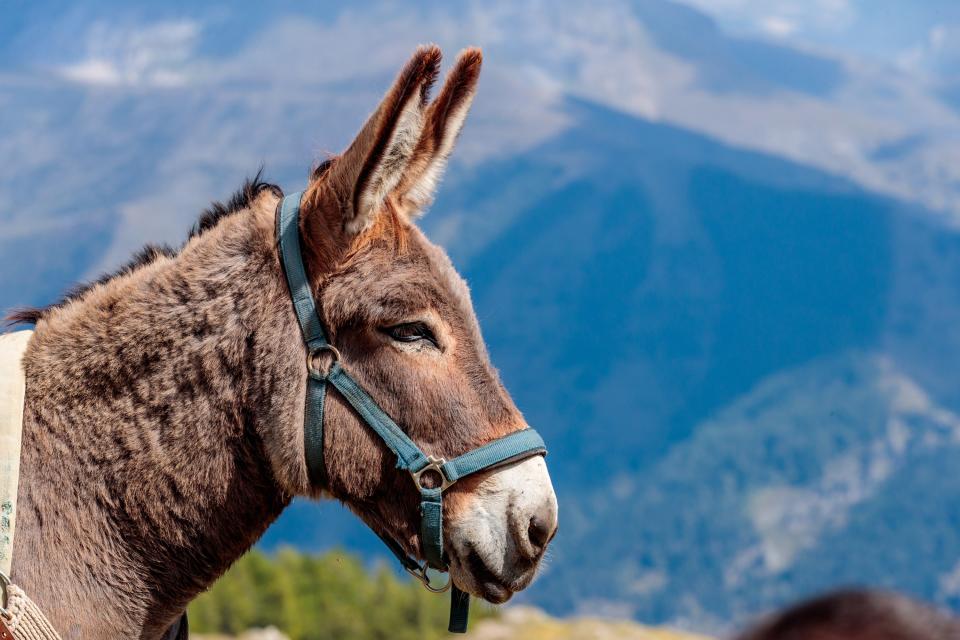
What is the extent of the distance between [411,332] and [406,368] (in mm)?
156

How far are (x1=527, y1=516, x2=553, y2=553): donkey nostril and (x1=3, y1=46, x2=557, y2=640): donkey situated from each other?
10 millimetres

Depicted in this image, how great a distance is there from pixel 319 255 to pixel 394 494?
1026 millimetres

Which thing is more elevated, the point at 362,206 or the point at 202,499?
the point at 362,206

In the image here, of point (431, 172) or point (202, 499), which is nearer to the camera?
point (202, 499)

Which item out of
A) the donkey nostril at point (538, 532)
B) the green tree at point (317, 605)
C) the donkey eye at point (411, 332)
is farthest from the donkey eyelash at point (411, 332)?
the green tree at point (317, 605)

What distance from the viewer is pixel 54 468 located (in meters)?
3.93

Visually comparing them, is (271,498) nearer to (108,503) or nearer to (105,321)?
(108,503)

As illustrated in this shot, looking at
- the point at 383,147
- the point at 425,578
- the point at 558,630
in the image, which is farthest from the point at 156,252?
the point at 558,630

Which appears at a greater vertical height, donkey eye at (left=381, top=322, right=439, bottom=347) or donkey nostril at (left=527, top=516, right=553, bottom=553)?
donkey eye at (left=381, top=322, right=439, bottom=347)

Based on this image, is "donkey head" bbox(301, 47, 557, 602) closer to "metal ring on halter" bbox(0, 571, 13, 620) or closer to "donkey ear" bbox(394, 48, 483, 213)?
"donkey ear" bbox(394, 48, 483, 213)

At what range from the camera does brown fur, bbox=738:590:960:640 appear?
167cm

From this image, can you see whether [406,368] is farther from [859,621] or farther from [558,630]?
[558,630]

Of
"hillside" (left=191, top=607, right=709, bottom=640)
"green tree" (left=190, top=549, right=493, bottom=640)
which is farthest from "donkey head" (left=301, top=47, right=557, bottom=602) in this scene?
"green tree" (left=190, top=549, right=493, bottom=640)

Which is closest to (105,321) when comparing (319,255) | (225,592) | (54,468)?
(54,468)
